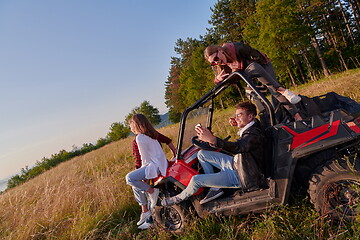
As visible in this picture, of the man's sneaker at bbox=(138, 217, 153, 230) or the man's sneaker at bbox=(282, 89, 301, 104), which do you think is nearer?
the man's sneaker at bbox=(282, 89, 301, 104)

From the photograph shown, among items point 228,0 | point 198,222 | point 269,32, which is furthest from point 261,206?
point 228,0

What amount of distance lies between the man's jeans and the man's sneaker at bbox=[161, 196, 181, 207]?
0.09 metres

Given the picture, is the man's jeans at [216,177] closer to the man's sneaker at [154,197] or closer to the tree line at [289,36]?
the man's sneaker at [154,197]

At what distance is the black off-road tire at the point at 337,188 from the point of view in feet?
7.70

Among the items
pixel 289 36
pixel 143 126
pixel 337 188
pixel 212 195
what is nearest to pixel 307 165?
pixel 337 188

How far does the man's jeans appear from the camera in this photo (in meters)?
2.98

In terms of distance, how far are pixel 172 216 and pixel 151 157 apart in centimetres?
90

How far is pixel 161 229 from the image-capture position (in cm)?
339

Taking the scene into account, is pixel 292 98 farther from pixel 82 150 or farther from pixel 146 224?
pixel 82 150

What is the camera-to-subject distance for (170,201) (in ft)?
10.6

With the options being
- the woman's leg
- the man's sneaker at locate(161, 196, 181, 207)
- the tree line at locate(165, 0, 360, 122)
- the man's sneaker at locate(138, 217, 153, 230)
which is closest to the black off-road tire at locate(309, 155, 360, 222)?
the woman's leg

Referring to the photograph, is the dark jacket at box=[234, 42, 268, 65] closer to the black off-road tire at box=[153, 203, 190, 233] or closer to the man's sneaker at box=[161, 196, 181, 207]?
the man's sneaker at box=[161, 196, 181, 207]

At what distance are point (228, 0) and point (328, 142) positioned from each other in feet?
142

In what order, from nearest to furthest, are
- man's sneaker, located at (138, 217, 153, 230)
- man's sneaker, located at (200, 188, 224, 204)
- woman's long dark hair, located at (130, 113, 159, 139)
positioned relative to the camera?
1. man's sneaker, located at (200, 188, 224, 204)
2. man's sneaker, located at (138, 217, 153, 230)
3. woman's long dark hair, located at (130, 113, 159, 139)
